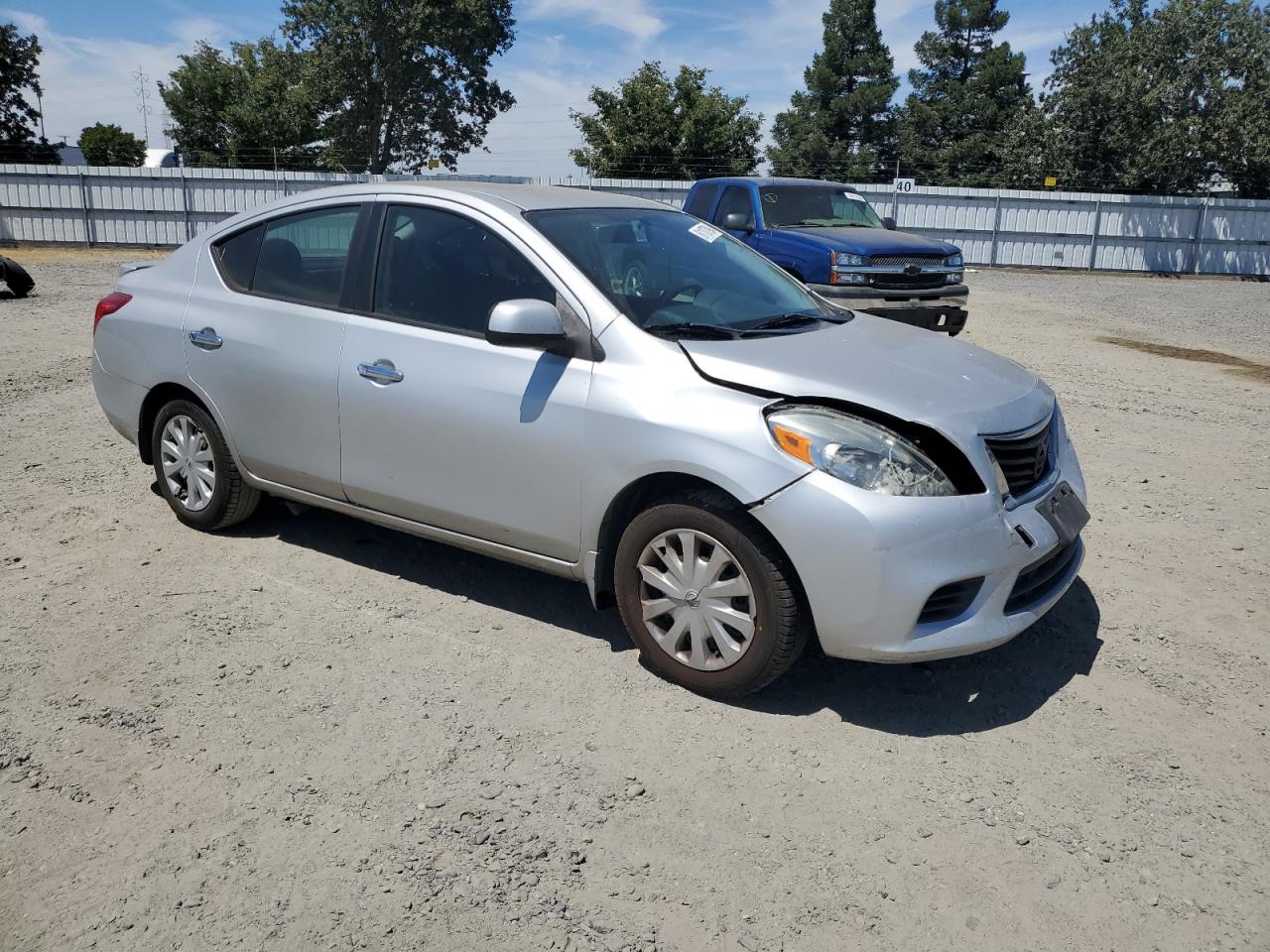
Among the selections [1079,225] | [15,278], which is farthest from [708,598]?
[1079,225]

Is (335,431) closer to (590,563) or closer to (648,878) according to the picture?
(590,563)

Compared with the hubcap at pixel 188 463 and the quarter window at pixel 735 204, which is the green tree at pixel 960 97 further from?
the hubcap at pixel 188 463

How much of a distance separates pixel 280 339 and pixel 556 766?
238cm

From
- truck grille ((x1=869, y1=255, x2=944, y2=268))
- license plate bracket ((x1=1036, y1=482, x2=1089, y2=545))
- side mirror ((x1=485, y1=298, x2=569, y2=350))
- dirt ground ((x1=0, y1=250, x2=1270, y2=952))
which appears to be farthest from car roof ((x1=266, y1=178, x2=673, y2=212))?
truck grille ((x1=869, y1=255, x2=944, y2=268))

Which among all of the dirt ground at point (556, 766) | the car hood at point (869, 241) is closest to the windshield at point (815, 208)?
the car hood at point (869, 241)

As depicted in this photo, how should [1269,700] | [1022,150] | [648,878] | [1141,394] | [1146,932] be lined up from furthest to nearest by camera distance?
[1022,150] → [1141,394] → [1269,700] → [648,878] → [1146,932]

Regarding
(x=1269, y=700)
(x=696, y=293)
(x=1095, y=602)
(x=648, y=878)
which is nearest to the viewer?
(x=648, y=878)

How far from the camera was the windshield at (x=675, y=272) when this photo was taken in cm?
402

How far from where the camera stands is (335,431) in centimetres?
445

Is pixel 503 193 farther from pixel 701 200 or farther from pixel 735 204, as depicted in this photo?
pixel 701 200

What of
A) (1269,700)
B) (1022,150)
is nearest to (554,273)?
(1269,700)

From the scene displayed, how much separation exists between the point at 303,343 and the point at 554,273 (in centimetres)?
127

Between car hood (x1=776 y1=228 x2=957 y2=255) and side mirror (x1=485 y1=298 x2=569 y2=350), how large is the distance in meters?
7.87

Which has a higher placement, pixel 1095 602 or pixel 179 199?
pixel 179 199
